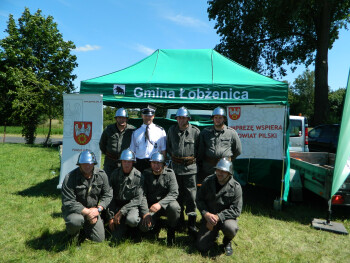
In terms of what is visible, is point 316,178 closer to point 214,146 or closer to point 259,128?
point 259,128

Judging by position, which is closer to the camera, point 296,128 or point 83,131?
point 83,131

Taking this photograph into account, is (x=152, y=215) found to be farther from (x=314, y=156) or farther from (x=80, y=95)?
(x=314, y=156)

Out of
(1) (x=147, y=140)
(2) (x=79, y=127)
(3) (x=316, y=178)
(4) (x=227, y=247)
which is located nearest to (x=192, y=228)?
(4) (x=227, y=247)

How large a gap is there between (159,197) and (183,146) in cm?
90

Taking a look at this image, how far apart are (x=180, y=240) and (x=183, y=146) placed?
57.4 inches

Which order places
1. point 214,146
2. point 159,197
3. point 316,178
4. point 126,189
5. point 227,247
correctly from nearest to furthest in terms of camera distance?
point 227,247
point 126,189
point 159,197
point 214,146
point 316,178

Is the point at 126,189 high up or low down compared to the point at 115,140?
down

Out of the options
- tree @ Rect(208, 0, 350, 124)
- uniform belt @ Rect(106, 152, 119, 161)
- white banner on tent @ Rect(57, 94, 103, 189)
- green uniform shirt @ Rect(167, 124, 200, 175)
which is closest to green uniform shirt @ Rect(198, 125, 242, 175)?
green uniform shirt @ Rect(167, 124, 200, 175)

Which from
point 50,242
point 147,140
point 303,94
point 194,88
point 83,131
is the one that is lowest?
point 50,242

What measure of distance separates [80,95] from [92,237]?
2890 mm

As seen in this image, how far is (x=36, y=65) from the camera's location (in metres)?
19.9

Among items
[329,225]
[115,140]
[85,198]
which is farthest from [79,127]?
[329,225]

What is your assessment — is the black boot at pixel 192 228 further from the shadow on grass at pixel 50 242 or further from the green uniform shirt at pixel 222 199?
the shadow on grass at pixel 50 242

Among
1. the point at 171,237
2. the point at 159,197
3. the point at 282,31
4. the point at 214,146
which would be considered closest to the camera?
the point at 171,237
